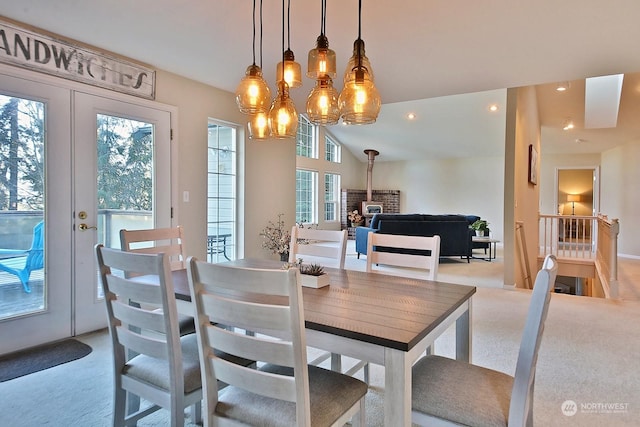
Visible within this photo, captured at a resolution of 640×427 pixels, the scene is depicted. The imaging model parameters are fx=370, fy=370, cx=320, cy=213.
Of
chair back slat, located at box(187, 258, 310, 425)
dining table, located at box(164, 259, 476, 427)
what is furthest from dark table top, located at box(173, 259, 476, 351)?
chair back slat, located at box(187, 258, 310, 425)

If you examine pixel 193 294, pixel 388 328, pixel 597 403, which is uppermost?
pixel 193 294

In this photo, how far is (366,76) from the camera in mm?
1771

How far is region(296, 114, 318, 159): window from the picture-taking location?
9672 millimetres

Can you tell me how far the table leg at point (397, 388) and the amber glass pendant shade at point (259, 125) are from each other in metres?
1.54

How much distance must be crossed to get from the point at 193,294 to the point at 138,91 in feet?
9.11

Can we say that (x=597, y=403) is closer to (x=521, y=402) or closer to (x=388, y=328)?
(x=521, y=402)

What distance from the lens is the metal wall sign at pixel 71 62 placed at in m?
2.55

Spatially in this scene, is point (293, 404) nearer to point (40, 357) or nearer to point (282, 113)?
point (282, 113)

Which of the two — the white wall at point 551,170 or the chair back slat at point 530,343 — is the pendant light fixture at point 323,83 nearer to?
the chair back slat at point 530,343

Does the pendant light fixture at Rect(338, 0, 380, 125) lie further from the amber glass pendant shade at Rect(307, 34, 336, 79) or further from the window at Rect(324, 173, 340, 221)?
the window at Rect(324, 173, 340, 221)

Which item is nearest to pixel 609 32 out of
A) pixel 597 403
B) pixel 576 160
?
pixel 597 403

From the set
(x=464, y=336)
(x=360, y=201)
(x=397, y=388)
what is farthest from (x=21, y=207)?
(x=360, y=201)

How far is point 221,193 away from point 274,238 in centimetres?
91

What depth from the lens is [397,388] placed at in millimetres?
1123
